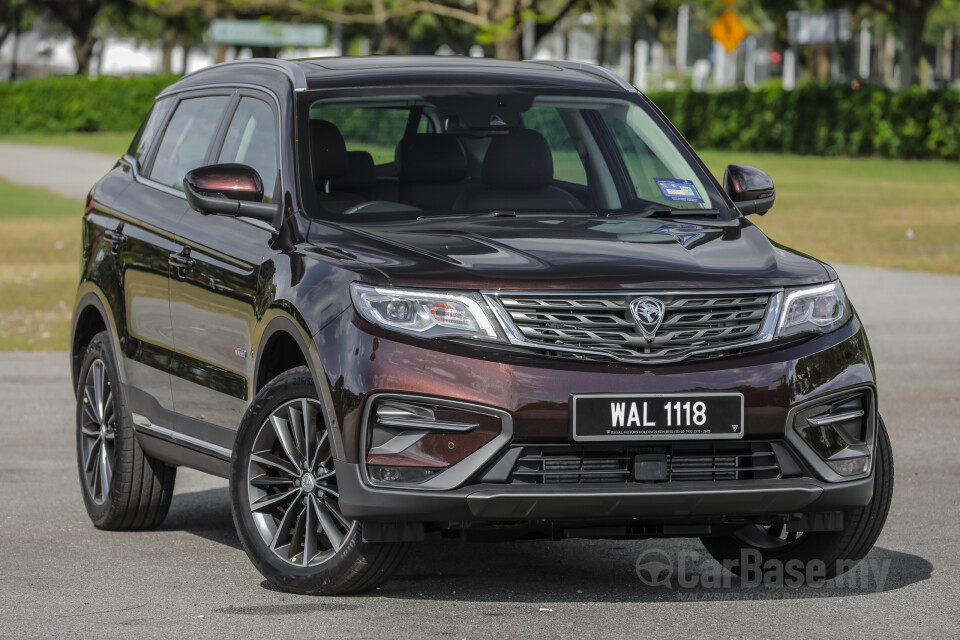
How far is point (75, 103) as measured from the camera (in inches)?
2403

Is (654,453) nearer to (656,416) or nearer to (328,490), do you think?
(656,416)

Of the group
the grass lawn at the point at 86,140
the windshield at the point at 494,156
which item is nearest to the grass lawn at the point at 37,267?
the windshield at the point at 494,156

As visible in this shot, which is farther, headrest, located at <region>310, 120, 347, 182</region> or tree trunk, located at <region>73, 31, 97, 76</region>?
tree trunk, located at <region>73, 31, 97, 76</region>

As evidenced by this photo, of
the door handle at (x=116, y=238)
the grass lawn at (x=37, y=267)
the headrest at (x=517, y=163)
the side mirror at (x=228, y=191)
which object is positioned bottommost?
the grass lawn at (x=37, y=267)

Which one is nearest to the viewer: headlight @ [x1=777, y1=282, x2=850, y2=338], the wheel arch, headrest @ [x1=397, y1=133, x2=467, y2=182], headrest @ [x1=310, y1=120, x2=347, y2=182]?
the wheel arch

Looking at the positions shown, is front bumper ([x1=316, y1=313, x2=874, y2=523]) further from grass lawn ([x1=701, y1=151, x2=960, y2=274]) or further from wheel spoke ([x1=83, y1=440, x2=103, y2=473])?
grass lawn ([x1=701, y1=151, x2=960, y2=274])

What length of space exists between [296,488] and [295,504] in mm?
51

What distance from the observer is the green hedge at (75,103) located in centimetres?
6116

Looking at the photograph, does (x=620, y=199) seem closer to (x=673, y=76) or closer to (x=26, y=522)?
(x=26, y=522)

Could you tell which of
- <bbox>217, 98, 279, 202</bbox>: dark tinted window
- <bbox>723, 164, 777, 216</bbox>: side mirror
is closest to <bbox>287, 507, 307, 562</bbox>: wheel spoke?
<bbox>217, 98, 279, 202</bbox>: dark tinted window

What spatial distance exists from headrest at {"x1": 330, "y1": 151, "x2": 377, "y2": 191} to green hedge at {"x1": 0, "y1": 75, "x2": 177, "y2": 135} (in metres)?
55.6

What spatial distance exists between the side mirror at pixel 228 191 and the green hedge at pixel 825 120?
1411 inches

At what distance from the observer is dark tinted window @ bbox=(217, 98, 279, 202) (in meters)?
6.58

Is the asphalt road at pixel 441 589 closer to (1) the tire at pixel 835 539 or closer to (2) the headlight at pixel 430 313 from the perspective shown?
(1) the tire at pixel 835 539
